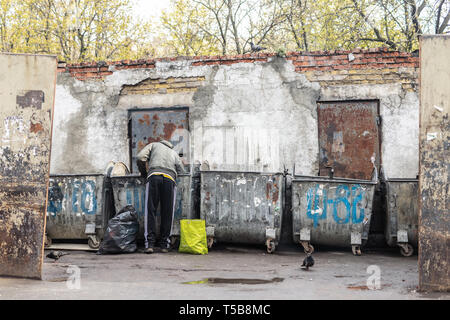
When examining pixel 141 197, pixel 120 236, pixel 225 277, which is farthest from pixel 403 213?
pixel 120 236

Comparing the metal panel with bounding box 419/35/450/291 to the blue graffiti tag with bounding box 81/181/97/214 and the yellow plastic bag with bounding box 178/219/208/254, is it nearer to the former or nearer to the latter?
the yellow plastic bag with bounding box 178/219/208/254

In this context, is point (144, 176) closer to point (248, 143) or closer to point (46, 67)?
point (248, 143)

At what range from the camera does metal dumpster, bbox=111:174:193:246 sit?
8.46 m

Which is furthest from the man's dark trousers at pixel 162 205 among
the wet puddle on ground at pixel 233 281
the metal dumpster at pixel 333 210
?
the wet puddle on ground at pixel 233 281

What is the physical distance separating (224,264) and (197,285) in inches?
71.1

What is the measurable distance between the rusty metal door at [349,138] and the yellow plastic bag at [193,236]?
2.72 metres

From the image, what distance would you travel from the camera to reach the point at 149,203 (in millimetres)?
8219

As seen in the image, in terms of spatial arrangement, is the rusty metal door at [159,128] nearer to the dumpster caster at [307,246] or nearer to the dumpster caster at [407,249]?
the dumpster caster at [307,246]

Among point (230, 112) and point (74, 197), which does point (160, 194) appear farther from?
point (230, 112)

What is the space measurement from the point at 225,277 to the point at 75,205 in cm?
353

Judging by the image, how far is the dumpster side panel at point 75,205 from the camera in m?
8.56

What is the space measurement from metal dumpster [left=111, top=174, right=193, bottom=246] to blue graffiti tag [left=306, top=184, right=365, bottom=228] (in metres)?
1.84
